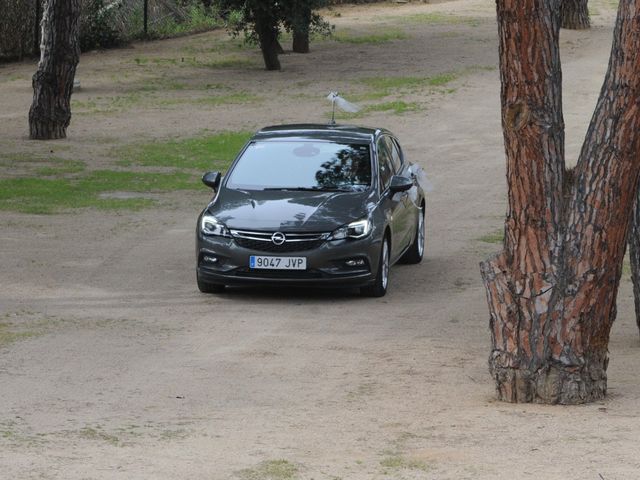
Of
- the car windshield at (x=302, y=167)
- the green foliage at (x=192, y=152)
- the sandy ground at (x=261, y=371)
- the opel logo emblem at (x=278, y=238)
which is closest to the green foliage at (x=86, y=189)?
the sandy ground at (x=261, y=371)

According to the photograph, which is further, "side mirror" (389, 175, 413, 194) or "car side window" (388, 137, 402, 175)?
"car side window" (388, 137, 402, 175)

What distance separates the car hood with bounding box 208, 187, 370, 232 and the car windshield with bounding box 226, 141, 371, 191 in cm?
23

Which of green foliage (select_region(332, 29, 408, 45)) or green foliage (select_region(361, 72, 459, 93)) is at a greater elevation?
green foliage (select_region(361, 72, 459, 93))

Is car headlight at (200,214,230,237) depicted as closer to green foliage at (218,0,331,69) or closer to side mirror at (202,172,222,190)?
side mirror at (202,172,222,190)

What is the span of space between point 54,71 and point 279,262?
13.7 m

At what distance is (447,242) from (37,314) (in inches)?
249

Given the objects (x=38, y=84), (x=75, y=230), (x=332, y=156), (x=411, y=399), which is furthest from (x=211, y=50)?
(x=411, y=399)

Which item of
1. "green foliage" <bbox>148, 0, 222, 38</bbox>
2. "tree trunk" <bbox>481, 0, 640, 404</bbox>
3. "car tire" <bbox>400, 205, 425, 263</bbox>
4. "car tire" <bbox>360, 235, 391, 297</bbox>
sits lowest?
"green foliage" <bbox>148, 0, 222, 38</bbox>

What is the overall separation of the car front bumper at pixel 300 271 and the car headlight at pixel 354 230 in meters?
0.05

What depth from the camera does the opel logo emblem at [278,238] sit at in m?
13.5

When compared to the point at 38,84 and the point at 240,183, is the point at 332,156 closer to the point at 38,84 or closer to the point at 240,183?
the point at 240,183

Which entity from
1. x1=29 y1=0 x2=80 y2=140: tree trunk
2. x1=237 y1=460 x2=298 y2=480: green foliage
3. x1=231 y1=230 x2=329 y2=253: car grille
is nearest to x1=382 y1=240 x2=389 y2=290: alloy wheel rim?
x1=231 y1=230 x2=329 y2=253: car grille

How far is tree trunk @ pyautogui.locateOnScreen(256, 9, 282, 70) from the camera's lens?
107 feet

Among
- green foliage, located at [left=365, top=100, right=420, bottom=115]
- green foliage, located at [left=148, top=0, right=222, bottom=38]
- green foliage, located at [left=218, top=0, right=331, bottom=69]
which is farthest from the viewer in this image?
green foliage, located at [left=148, top=0, right=222, bottom=38]
